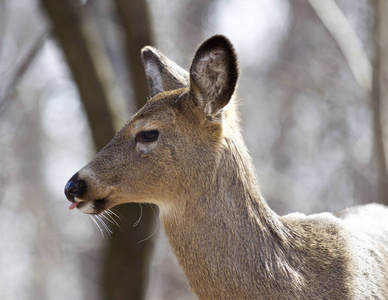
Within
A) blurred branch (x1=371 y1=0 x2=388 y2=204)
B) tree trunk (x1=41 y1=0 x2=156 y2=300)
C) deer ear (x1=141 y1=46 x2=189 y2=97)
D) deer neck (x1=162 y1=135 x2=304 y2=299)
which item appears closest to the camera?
deer neck (x1=162 y1=135 x2=304 y2=299)

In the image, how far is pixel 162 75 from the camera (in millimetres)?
5137

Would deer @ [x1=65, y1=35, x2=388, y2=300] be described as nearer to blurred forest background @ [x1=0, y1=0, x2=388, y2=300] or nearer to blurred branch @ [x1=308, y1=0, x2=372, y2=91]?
blurred forest background @ [x1=0, y1=0, x2=388, y2=300]

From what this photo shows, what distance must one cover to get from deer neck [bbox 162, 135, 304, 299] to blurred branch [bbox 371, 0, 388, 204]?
553 centimetres

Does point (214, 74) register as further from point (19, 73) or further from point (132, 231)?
point (132, 231)

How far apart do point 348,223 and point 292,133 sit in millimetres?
15392

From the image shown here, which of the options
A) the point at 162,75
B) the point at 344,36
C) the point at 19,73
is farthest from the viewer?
the point at 344,36

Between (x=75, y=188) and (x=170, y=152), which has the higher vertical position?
(x=170, y=152)

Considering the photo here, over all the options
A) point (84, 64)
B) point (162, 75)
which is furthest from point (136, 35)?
point (162, 75)

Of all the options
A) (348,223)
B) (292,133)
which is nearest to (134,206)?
(348,223)

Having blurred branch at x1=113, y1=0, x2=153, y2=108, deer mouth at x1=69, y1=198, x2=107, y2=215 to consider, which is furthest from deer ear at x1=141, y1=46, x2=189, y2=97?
blurred branch at x1=113, y1=0, x2=153, y2=108

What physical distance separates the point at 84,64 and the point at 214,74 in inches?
149

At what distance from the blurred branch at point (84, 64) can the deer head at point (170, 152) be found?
11.3 ft

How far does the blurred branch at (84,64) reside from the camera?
7641mm

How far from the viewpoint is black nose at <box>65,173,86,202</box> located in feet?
13.8
